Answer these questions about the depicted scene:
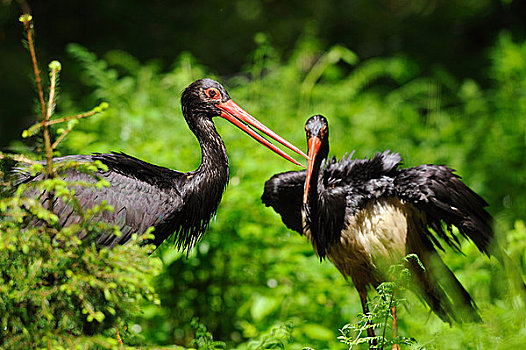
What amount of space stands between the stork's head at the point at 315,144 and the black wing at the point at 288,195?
182 mm

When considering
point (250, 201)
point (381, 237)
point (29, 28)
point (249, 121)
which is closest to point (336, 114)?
point (250, 201)

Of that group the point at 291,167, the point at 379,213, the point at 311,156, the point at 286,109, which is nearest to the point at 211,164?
the point at 311,156

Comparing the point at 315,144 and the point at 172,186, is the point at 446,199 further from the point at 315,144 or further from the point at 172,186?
the point at 172,186

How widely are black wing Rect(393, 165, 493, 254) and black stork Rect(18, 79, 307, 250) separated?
1.92ft

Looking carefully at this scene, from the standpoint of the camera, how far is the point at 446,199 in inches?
114

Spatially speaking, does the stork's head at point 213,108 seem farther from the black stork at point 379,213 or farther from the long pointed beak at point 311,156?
the black stork at point 379,213

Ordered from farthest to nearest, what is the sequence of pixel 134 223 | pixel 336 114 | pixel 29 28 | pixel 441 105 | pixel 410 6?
1. pixel 410 6
2. pixel 441 105
3. pixel 336 114
4. pixel 134 223
5. pixel 29 28

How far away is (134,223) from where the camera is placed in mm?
2619

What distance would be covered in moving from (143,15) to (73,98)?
4.96ft

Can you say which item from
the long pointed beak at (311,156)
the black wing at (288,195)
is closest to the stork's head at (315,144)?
the long pointed beak at (311,156)

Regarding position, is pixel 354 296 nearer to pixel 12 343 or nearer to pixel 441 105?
pixel 12 343

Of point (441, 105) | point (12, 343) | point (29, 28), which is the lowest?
point (12, 343)

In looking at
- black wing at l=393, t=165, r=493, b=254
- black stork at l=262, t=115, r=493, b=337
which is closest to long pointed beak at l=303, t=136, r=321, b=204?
black stork at l=262, t=115, r=493, b=337

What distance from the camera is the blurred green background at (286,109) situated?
11.8 ft
